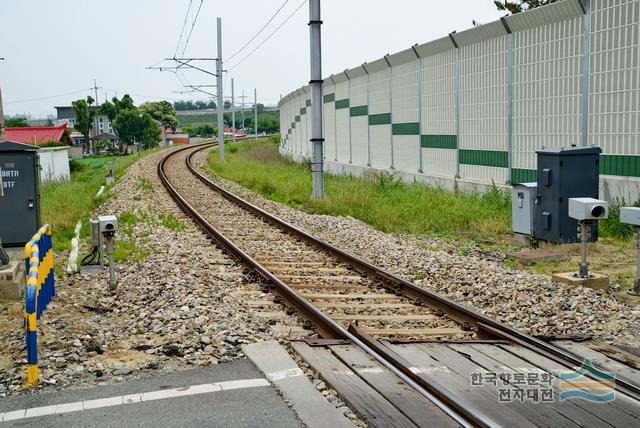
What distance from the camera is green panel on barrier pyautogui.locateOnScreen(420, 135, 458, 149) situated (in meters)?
20.8

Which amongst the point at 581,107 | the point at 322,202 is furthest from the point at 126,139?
the point at 581,107

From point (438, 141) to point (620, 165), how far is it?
8709 mm

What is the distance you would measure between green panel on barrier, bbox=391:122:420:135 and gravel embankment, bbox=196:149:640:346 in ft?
31.8

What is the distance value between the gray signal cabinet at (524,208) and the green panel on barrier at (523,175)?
3.84 m

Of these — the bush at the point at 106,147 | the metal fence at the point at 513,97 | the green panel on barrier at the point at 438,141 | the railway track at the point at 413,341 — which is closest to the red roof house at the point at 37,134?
the bush at the point at 106,147

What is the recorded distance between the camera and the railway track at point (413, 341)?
5102 mm

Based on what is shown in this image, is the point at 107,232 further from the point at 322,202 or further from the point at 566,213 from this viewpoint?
the point at 322,202

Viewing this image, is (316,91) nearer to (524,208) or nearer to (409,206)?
(409,206)

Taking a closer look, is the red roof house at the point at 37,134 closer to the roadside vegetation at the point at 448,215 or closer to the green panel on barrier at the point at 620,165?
the roadside vegetation at the point at 448,215

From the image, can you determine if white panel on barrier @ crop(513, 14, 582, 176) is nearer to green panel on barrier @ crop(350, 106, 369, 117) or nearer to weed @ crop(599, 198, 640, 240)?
weed @ crop(599, 198, 640, 240)

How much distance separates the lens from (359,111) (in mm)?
30547

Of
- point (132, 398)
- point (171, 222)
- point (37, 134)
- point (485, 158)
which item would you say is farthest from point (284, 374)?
point (37, 134)

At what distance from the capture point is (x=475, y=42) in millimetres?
19344

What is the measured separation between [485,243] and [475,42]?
7811mm
